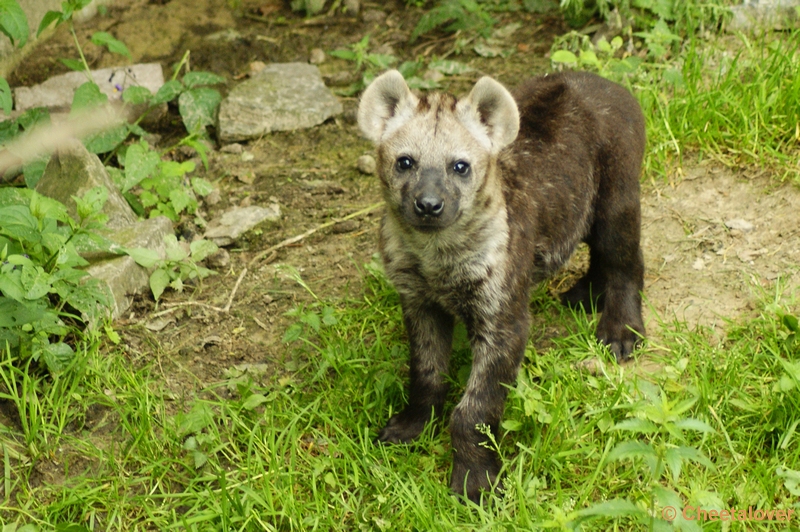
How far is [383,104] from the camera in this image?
4469 millimetres

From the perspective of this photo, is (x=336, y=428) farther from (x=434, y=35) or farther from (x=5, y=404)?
(x=434, y=35)

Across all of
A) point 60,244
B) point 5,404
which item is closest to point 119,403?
point 5,404

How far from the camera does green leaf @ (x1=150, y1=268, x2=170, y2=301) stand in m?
5.40

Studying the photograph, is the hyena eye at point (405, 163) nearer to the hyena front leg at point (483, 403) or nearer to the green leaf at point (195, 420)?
the hyena front leg at point (483, 403)

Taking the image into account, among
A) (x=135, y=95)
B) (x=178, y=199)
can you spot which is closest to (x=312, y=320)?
(x=178, y=199)

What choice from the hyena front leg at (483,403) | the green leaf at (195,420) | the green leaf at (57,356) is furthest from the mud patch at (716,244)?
the green leaf at (57,356)

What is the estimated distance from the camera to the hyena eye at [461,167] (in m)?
4.23

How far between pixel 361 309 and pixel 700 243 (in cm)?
242

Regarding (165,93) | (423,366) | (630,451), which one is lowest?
(423,366)

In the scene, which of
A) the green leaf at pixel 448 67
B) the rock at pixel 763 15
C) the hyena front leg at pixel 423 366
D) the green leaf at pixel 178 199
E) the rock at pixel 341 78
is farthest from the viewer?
the rock at pixel 341 78

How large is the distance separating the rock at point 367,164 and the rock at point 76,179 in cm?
188

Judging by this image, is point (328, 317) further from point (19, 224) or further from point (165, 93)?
point (165, 93)

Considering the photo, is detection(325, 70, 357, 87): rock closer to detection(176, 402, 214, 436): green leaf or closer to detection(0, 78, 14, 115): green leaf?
detection(0, 78, 14, 115): green leaf

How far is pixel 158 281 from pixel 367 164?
2.04m
